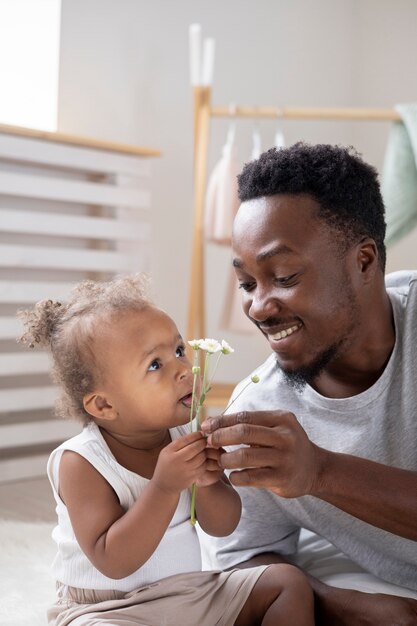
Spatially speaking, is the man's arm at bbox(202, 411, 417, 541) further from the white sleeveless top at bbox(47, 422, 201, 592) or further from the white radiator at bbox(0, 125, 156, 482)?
the white radiator at bbox(0, 125, 156, 482)

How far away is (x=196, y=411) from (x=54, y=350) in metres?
0.26

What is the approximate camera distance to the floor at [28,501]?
2393 millimetres

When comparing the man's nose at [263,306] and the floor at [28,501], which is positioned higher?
the man's nose at [263,306]

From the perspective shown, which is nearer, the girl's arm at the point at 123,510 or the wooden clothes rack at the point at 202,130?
the girl's arm at the point at 123,510

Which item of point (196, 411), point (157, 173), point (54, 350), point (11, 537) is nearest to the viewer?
point (196, 411)

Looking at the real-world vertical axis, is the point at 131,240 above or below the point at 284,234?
below

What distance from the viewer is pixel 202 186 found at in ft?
10.7

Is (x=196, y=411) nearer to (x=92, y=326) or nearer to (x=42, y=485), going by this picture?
(x=92, y=326)

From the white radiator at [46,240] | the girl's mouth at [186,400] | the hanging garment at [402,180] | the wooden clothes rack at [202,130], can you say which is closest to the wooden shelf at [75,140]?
the white radiator at [46,240]

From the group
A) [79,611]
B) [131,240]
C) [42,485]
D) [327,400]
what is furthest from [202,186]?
[79,611]

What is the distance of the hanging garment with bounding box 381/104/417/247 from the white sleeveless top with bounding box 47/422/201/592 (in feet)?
6.43

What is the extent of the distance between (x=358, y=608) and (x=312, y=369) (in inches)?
14.9

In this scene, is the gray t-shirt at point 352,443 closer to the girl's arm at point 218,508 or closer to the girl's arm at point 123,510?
the girl's arm at point 218,508

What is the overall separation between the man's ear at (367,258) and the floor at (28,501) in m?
1.33
